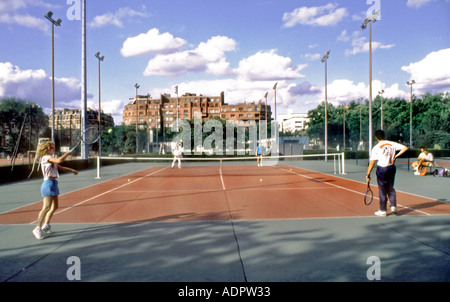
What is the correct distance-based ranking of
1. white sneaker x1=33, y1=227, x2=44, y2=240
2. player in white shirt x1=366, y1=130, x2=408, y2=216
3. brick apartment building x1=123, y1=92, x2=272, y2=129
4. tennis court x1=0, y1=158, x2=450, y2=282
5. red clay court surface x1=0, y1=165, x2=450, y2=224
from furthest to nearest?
brick apartment building x1=123, y1=92, x2=272, y2=129
red clay court surface x1=0, y1=165, x2=450, y2=224
player in white shirt x1=366, y1=130, x2=408, y2=216
white sneaker x1=33, y1=227, x2=44, y2=240
tennis court x1=0, y1=158, x2=450, y2=282

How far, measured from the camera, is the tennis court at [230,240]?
4273 mm

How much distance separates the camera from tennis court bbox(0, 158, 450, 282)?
14.0ft

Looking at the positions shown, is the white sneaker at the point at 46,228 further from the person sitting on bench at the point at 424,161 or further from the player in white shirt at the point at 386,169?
the person sitting on bench at the point at 424,161

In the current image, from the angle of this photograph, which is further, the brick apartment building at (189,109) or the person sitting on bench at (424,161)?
the brick apartment building at (189,109)

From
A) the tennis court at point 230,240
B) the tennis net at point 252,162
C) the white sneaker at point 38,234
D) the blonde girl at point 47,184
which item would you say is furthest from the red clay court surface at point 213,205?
the tennis net at point 252,162

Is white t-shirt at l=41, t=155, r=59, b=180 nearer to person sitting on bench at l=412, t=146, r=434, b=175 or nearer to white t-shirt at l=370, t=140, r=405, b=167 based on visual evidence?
white t-shirt at l=370, t=140, r=405, b=167

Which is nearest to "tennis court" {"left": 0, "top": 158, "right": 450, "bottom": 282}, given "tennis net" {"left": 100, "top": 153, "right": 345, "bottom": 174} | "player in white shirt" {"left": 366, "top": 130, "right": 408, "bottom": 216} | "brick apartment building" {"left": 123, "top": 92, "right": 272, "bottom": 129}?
"player in white shirt" {"left": 366, "top": 130, "right": 408, "bottom": 216}

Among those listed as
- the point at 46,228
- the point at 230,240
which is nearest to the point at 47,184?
the point at 46,228

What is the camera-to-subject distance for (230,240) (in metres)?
5.74

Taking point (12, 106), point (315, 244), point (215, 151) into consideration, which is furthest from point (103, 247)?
point (12, 106)

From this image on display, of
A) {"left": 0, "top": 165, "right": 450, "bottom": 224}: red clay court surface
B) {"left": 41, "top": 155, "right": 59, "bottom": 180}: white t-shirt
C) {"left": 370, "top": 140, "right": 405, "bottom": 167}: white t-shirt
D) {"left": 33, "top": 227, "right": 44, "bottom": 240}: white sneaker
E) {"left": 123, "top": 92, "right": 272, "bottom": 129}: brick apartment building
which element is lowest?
{"left": 0, "top": 165, "right": 450, "bottom": 224}: red clay court surface

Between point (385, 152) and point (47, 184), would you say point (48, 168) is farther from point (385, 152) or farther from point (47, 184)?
point (385, 152)
